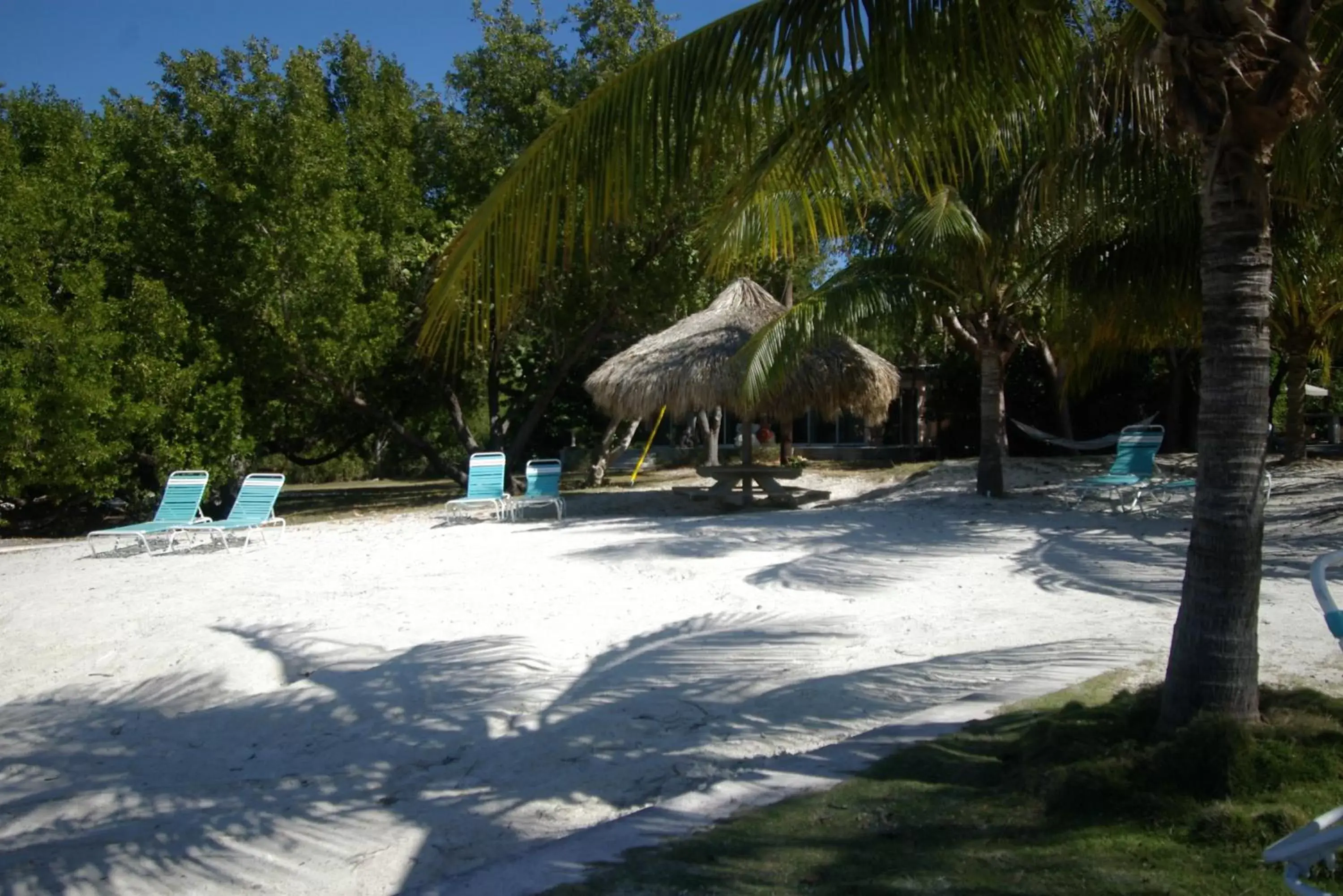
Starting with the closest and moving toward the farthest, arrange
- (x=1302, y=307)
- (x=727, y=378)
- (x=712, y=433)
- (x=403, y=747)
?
(x=403, y=747) → (x=1302, y=307) → (x=727, y=378) → (x=712, y=433)

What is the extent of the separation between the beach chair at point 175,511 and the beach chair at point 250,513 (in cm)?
16

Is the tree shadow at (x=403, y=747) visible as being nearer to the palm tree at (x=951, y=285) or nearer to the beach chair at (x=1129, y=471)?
the palm tree at (x=951, y=285)

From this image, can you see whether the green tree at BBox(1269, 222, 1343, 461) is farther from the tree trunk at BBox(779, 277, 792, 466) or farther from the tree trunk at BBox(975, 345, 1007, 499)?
the tree trunk at BBox(779, 277, 792, 466)

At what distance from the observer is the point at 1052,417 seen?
21.6 m

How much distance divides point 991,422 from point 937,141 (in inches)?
376

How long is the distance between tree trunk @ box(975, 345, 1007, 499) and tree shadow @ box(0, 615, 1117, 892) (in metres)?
7.60

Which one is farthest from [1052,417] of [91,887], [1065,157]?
[91,887]

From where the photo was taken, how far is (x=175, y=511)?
12969 millimetres

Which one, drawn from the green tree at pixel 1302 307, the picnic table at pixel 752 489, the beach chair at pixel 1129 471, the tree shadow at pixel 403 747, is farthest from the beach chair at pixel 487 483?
the green tree at pixel 1302 307

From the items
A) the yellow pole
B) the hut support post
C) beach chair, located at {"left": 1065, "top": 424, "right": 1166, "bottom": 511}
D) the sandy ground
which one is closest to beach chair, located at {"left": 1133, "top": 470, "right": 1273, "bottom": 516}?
beach chair, located at {"left": 1065, "top": 424, "right": 1166, "bottom": 511}

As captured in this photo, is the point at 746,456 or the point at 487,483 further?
the point at 746,456

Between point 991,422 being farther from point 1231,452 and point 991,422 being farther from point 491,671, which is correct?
point 1231,452

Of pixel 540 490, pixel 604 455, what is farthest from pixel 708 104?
pixel 604 455

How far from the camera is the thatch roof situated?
14.6 meters
